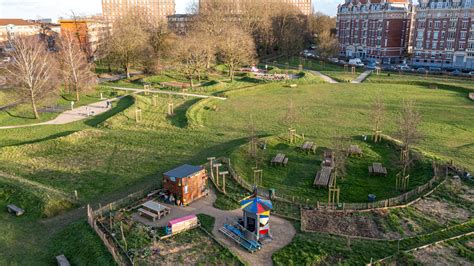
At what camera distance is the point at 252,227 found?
19.7 metres

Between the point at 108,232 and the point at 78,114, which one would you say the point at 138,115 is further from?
the point at 108,232

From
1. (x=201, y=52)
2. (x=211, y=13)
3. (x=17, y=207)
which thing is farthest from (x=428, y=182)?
(x=211, y=13)

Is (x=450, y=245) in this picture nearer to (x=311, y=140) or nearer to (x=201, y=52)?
(x=311, y=140)

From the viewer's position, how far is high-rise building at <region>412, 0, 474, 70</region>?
270ft

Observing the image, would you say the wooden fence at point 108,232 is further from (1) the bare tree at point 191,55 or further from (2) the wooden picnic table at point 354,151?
(1) the bare tree at point 191,55

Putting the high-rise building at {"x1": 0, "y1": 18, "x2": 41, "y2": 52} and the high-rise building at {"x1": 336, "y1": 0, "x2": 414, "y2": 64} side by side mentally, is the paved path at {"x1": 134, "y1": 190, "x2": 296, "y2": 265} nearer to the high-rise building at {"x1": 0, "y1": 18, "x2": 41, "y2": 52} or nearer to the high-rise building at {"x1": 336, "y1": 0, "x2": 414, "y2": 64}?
the high-rise building at {"x1": 336, "y1": 0, "x2": 414, "y2": 64}

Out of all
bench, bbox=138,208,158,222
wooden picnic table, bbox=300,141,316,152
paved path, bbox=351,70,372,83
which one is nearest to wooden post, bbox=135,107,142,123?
wooden picnic table, bbox=300,141,316,152

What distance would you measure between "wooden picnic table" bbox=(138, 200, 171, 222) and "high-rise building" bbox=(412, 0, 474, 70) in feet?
279

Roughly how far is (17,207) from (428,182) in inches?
1074

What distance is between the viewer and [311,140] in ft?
120

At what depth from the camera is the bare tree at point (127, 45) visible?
225ft

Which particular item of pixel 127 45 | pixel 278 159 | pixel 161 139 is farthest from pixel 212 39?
pixel 278 159

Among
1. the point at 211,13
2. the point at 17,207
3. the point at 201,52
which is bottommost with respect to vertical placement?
the point at 17,207

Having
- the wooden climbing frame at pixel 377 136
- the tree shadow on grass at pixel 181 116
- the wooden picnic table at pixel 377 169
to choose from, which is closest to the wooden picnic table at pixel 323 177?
the wooden picnic table at pixel 377 169
